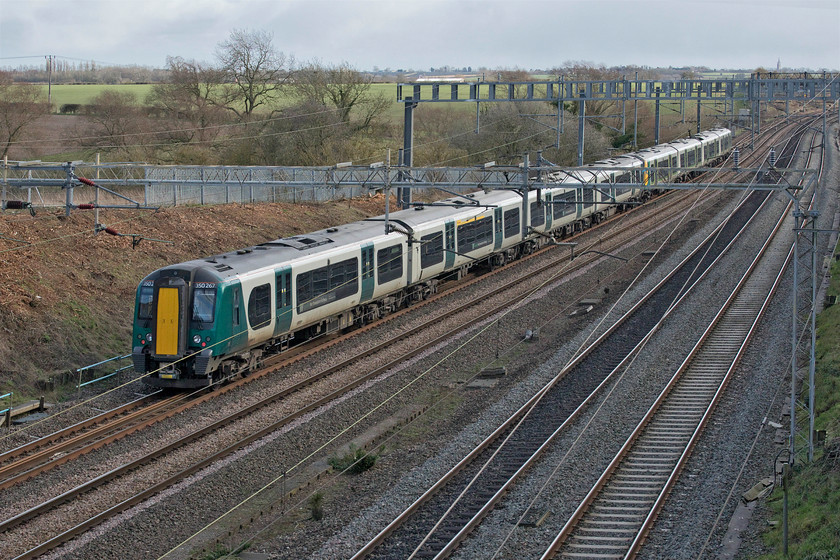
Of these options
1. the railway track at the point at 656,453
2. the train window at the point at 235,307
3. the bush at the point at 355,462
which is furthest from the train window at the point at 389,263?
the bush at the point at 355,462

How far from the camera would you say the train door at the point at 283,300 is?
20.2m

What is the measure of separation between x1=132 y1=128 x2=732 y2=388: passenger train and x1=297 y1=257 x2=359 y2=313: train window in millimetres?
25

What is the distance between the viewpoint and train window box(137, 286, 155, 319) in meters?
18.6

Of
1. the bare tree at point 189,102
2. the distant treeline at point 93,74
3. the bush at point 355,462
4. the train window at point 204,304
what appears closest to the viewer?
the bush at point 355,462

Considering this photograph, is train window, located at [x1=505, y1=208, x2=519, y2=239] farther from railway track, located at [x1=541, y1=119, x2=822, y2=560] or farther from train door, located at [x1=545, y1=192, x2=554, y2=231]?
railway track, located at [x1=541, y1=119, x2=822, y2=560]

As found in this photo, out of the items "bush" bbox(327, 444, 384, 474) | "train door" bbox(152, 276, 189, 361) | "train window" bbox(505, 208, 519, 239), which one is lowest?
"bush" bbox(327, 444, 384, 474)

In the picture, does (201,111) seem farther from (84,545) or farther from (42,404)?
(84,545)

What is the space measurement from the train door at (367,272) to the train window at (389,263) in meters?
0.33

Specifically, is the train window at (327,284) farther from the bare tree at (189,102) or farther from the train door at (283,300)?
the bare tree at (189,102)

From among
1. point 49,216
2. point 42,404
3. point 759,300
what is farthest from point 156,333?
point 759,300

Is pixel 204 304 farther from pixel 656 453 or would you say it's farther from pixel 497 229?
pixel 497 229

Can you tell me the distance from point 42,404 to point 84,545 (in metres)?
6.87

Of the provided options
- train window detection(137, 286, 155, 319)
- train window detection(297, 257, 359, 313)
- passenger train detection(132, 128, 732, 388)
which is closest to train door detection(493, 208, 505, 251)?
passenger train detection(132, 128, 732, 388)

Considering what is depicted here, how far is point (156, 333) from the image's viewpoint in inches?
728
